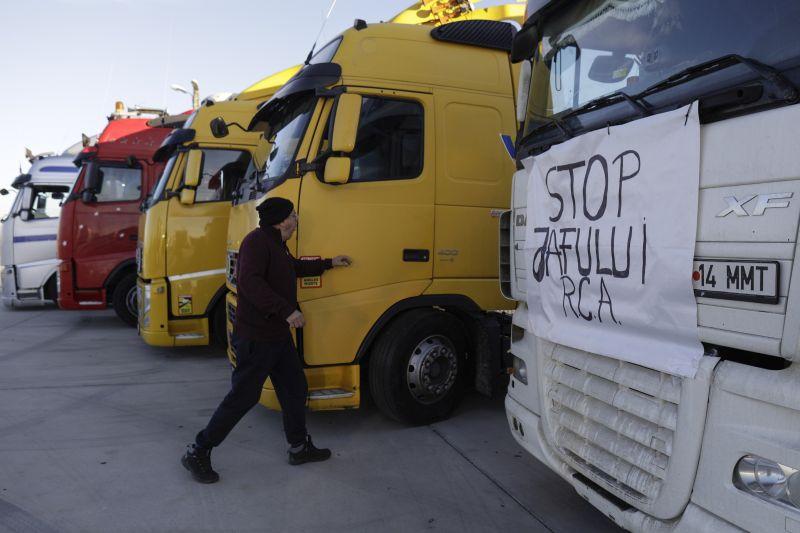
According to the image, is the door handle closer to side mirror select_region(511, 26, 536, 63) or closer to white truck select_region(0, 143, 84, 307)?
side mirror select_region(511, 26, 536, 63)

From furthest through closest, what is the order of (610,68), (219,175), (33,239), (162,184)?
(33,239) < (162,184) < (219,175) < (610,68)

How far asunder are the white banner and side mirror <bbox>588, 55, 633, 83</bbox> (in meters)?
0.31

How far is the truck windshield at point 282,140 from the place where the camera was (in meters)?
4.45

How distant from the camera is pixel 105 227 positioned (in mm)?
9117

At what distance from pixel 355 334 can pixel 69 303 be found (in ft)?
21.5

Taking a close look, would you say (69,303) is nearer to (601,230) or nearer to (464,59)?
(464,59)

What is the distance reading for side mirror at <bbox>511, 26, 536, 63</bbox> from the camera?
3.51 metres

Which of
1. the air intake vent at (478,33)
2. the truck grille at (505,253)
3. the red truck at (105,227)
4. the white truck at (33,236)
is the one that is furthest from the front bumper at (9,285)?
the truck grille at (505,253)

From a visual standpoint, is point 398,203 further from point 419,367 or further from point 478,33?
point 478,33

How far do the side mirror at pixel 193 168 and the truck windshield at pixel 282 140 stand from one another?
2.02m

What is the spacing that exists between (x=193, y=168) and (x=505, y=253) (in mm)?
4524

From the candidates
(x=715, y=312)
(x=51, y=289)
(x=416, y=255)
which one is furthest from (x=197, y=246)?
(x=715, y=312)

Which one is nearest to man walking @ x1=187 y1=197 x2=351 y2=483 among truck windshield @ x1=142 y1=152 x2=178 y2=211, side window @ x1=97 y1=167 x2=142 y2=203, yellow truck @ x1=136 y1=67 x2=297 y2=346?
yellow truck @ x1=136 y1=67 x2=297 y2=346

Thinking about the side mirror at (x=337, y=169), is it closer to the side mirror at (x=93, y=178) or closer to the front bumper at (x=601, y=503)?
the front bumper at (x=601, y=503)
